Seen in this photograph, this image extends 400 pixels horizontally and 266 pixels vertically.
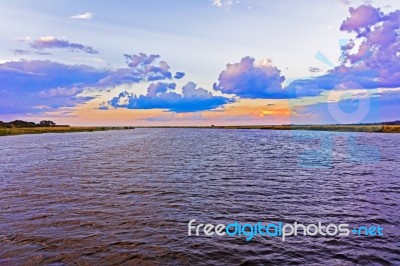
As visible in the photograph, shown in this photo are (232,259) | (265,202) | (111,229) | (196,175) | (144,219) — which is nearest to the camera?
(232,259)

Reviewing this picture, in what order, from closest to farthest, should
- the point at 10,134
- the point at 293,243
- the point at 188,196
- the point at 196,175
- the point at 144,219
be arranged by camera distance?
the point at 293,243
the point at 144,219
the point at 188,196
the point at 196,175
the point at 10,134

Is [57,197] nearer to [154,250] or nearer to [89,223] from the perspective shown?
[89,223]

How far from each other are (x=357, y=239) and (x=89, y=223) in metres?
12.2

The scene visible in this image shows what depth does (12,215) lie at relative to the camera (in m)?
16.4

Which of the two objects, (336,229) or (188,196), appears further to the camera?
(188,196)

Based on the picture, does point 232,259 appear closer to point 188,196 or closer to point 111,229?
point 111,229

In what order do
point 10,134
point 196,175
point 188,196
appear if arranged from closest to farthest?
point 188,196
point 196,175
point 10,134

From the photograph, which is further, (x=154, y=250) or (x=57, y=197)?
(x=57, y=197)

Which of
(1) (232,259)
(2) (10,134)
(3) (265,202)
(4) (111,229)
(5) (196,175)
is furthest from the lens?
(2) (10,134)

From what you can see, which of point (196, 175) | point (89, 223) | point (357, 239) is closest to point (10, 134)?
point (196, 175)

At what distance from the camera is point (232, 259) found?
1109 centimetres

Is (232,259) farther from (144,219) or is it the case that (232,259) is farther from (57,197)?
(57,197)

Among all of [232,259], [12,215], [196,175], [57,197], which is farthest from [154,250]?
[196,175]

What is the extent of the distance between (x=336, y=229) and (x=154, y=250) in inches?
333
